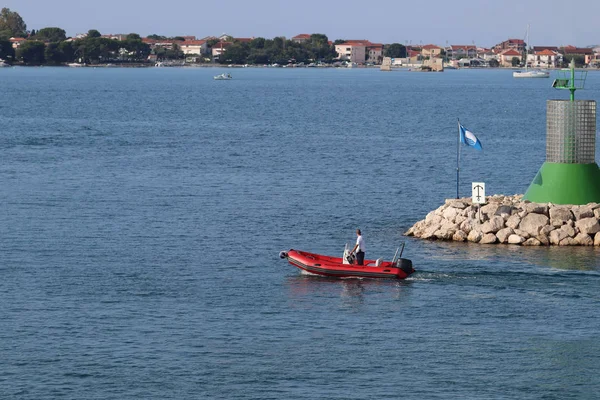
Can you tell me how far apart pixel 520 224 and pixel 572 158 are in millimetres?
4020

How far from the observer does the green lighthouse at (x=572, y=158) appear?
5175 centimetres

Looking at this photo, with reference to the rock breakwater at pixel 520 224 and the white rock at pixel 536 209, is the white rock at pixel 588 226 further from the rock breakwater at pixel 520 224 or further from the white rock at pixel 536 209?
the white rock at pixel 536 209

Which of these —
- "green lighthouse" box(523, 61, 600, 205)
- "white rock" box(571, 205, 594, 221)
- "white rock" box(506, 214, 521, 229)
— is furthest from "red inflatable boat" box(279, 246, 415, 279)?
"green lighthouse" box(523, 61, 600, 205)

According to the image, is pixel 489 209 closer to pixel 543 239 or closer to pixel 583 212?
pixel 543 239

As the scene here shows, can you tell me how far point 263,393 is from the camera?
32.0 m

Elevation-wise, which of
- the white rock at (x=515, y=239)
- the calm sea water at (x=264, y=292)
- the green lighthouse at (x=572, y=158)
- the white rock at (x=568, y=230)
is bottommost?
the calm sea water at (x=264, y=292)

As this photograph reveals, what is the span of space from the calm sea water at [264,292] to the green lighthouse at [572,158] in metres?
3.41

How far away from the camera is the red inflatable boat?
44.4m

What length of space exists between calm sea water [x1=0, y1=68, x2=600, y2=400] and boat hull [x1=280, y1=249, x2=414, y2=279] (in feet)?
1.57

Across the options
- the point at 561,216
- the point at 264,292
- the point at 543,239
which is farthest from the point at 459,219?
the point at 264,292

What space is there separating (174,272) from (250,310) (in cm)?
685

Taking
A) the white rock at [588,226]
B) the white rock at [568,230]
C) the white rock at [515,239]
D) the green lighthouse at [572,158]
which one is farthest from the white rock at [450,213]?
the white rock at [588,226]

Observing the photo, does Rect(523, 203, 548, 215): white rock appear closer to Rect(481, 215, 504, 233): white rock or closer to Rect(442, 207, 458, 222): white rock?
Rect(481, 215, 504, 233): white rock

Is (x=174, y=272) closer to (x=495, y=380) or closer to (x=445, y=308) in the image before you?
(x=445, y=308)
